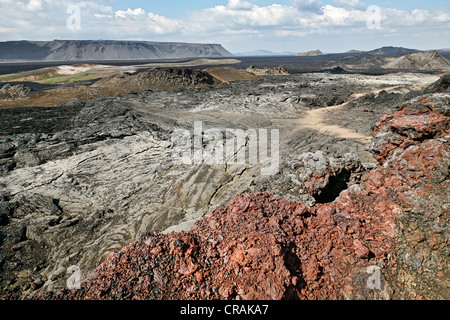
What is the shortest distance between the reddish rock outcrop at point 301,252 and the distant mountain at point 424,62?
7758 cm

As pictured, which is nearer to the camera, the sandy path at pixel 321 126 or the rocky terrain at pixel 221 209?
the rocky terrain at pixel 221 209

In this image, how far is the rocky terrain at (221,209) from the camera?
19.5ft

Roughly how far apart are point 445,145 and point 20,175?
19.7m

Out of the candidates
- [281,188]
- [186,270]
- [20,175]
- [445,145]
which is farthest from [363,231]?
[20,175]

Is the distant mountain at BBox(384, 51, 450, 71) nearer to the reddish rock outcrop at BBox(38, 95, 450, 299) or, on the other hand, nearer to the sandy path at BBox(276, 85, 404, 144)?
the sandy path at BBox(276, 85, 404, 144)

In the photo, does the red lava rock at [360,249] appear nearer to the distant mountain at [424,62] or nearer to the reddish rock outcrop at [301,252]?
the reddish rock outcrop at [301,252]

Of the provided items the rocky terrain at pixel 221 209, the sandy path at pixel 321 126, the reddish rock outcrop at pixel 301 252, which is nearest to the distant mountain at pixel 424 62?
the rocky terrain at pixel 221 209

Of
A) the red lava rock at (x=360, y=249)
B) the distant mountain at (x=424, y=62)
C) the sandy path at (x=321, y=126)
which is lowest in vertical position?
the red lava rock at (x=360, y=249)

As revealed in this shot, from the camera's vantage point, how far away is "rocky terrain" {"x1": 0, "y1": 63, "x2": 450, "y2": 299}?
19.5 feet

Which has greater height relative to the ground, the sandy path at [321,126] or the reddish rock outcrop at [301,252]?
the sandy path at [321,126]

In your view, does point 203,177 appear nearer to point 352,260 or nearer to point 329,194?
point 329,194

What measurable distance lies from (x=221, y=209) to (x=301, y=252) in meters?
2.64

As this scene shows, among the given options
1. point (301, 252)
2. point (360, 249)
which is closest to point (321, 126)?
point (360, 249)

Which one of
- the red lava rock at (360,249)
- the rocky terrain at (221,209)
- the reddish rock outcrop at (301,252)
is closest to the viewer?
the reddish rock outcrop at (301,252)
